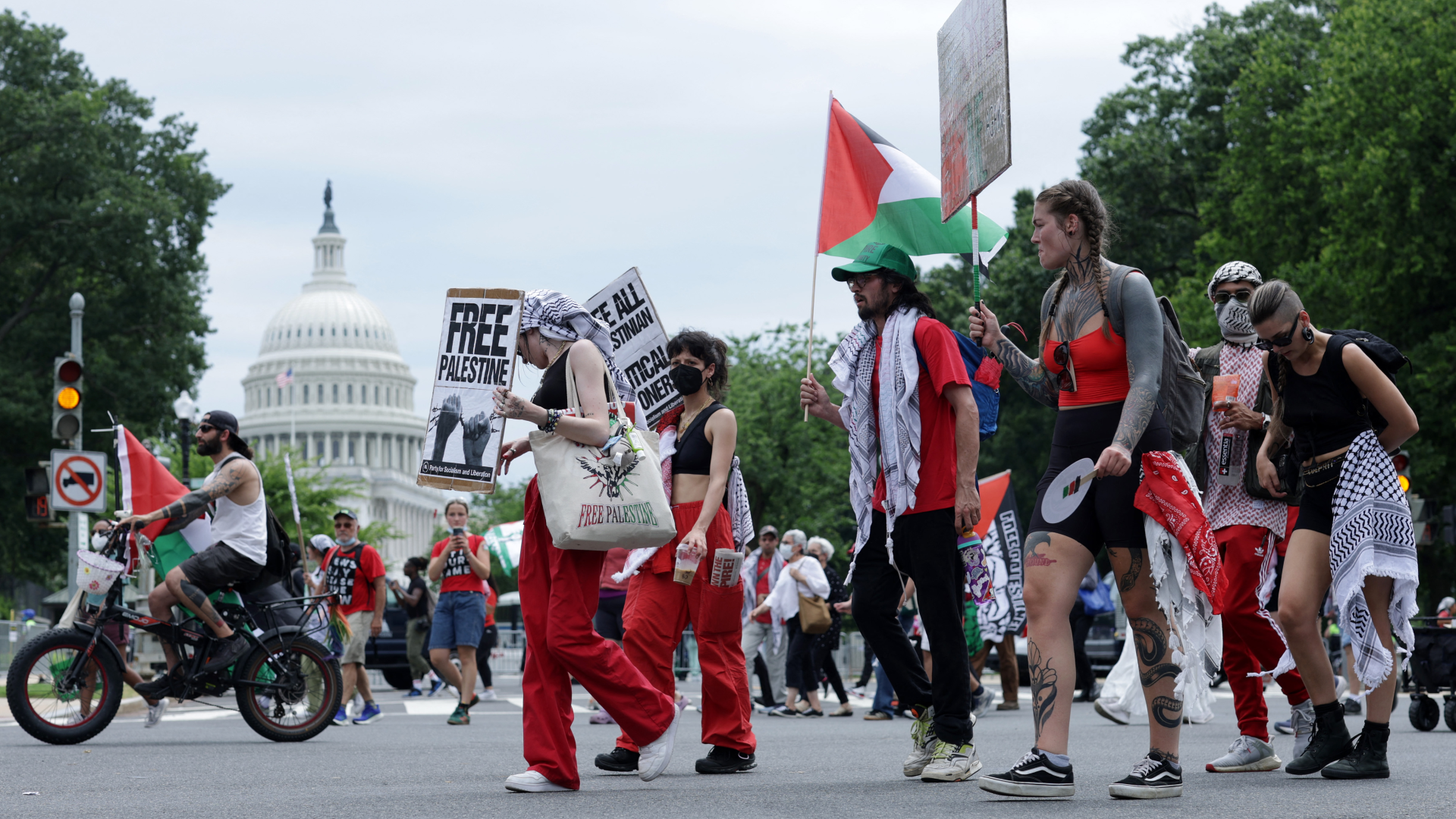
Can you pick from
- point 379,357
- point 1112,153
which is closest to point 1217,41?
point 1112,153

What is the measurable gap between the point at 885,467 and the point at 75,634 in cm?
555

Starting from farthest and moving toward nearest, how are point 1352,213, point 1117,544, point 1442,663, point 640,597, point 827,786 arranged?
point 1352,213
point 1442,663
point 640,597
point 827,786
point 1117,544

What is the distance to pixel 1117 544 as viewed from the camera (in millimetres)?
5414

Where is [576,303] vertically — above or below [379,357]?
below

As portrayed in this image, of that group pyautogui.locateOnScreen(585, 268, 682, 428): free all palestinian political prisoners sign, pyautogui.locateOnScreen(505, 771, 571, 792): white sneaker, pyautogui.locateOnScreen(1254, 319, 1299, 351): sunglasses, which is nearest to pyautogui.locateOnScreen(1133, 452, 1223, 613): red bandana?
Answer: pyautogui.locateOnScreen(1254, 319, 1299, 351): sunglasses

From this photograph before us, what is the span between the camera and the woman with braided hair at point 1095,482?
5.27m

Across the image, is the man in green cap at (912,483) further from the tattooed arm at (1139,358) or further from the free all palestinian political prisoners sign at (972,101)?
the tattooed arm at (1139,358)

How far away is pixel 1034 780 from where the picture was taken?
5.18 meters

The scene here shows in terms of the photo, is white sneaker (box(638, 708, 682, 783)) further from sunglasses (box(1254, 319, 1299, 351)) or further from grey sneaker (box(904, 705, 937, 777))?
sunglasses (box(1254, 319, 1299, 351))

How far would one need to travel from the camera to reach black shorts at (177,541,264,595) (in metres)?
9.87

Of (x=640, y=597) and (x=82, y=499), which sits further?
(x=82, y=499)

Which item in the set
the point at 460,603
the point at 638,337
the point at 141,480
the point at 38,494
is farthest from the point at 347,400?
the point at 638,337

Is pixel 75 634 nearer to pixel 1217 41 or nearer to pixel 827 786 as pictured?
pixel 827 786

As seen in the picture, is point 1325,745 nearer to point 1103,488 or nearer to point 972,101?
point 1103,488
